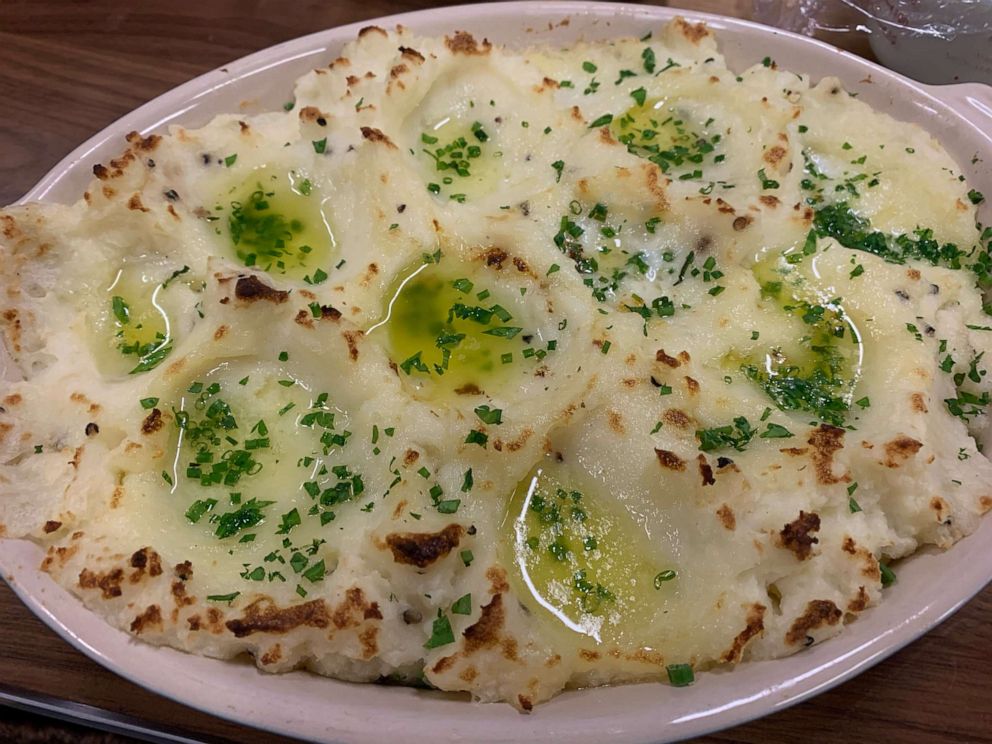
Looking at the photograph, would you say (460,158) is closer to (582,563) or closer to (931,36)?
(582,563)

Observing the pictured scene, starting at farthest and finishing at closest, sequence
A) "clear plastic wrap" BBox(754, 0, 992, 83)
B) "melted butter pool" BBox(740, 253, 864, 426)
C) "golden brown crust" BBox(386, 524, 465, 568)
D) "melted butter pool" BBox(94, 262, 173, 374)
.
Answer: "clear plastic wrap" BBox(754, 0, 992, 83) < "melted butter pool" BBox(94, 262, 173, 374) < "melted butter pool" BBox(740, 253, 864, 426) < "golden brown crust" BBox(386, 524, 465, 568)

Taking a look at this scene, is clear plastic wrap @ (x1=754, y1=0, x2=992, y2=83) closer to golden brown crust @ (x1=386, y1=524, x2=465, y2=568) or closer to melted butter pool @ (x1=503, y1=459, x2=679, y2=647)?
melted butter pool @ (x1=503, y1=459, x2=679, y2=647)

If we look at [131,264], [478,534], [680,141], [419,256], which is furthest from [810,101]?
[131,264]

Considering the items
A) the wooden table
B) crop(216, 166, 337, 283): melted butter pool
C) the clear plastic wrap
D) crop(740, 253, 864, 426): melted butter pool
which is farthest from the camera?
the clear plastic wrap

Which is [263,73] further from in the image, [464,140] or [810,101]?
[810,101]

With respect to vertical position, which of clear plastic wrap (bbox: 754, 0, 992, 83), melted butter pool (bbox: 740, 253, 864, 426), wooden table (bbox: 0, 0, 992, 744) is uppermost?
clear plastic wrap (bbox: 754, 0, 992, 83)

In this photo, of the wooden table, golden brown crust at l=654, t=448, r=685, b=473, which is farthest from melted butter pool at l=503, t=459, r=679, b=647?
the wooden table

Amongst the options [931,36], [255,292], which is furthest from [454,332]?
[931,36]

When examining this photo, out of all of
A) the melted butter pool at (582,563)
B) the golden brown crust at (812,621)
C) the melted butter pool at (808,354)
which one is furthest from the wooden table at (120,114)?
the melted butter pool at (808,354)
